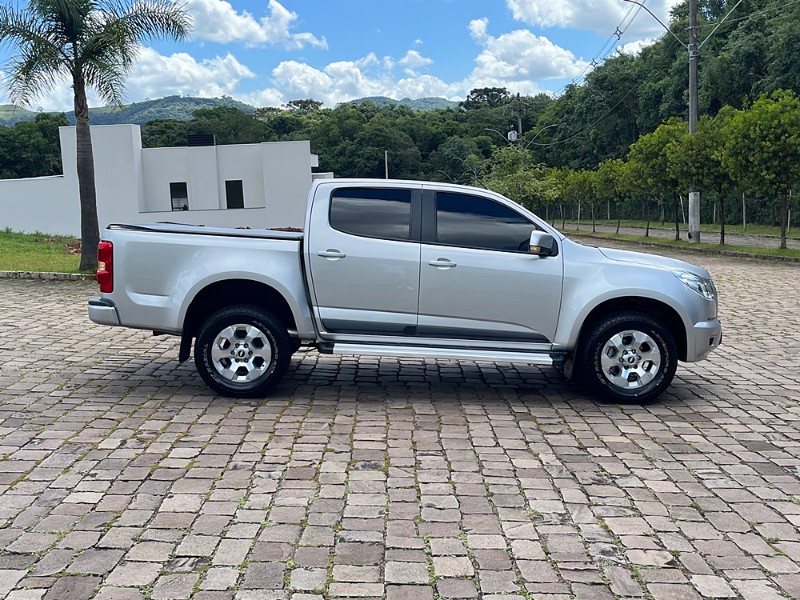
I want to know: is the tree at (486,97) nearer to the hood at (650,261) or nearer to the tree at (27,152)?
the tree at (27,152)

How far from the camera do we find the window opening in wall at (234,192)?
Result: 44.3 m

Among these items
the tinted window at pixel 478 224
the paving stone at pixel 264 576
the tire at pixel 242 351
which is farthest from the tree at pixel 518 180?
the paving stone at pixel 264 576

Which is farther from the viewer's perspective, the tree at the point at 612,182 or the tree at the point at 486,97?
the tree at the point at 486,97

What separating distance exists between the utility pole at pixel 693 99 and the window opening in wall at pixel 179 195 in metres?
25.2

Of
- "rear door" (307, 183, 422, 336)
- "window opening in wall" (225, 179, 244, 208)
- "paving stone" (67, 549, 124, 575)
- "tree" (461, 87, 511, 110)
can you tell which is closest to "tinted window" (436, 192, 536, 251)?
"rear door" (307, 183, 422, 336)

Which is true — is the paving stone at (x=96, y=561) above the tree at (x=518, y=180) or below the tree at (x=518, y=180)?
below

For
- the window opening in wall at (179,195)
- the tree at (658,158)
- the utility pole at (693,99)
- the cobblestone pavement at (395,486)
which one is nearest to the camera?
the cobblestone pavement at (395,486)

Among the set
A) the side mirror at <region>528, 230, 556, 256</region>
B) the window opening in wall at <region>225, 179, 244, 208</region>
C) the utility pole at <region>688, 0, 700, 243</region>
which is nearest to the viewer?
the side mirror at <region>528, 230, 556, 256</region>

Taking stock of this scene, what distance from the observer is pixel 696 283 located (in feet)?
24.5

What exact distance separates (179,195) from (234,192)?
112 inches

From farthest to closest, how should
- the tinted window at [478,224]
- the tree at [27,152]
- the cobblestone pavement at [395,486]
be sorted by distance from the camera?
the tree at [27,152], the tinted window at [478,224], the cobblestone pavement at [395,486]

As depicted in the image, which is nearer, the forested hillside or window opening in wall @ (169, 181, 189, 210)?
the forested hillside

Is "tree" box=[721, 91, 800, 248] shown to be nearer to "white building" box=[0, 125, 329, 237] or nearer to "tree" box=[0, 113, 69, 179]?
"white building" box=[0, 125, 329, 237]

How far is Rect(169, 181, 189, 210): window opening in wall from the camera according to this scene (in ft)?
143
